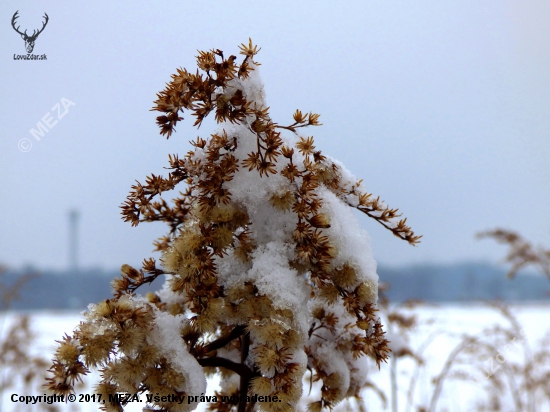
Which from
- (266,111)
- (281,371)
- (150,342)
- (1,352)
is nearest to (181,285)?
(150,342)

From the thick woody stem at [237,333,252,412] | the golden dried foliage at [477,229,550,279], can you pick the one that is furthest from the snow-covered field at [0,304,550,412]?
the thick woody stem at [237,333,252,412]

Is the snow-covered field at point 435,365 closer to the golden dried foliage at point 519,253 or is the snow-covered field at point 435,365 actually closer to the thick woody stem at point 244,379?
the golden dried foliage at point 519,253

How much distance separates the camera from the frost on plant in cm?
74

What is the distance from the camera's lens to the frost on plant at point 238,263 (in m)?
0.74

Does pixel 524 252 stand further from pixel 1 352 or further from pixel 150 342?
pixel 1 352

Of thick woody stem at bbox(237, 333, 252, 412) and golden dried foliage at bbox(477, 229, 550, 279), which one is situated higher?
golden dried foliage at bbox(477, 229, 550, 279)

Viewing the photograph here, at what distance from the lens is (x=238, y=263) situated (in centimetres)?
85

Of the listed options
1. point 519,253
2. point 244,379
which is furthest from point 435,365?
point 244,379

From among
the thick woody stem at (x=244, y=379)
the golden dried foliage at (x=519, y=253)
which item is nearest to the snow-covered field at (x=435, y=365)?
the golden dried foliage at (x=519, y=253)

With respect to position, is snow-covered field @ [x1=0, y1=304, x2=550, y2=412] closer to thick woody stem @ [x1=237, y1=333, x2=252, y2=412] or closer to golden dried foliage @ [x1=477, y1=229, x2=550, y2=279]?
golden dried foliage @ [x1=477, y1=229, x2=550, y2=279]

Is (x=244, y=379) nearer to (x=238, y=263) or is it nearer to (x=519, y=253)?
(x=238, y=263)

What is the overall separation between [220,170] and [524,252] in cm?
260

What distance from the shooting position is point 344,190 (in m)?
0.91

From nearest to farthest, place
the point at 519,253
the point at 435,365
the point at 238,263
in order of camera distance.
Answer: the point at 238,263 → the point at 519,253 → the point at 435,365
